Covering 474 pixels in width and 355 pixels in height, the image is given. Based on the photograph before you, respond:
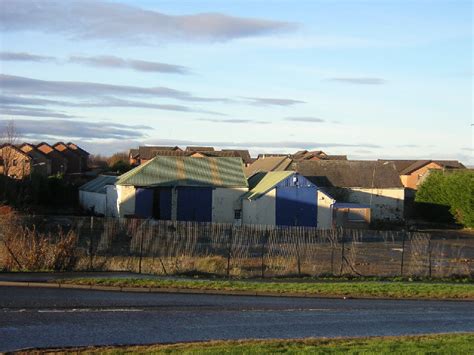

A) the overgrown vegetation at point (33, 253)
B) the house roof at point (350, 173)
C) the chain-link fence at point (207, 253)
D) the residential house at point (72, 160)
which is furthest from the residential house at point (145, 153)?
Answer: the overgrown vegetation at point (33, 253)

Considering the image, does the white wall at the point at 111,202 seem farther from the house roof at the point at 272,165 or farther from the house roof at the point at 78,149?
the house roof at the point at 78,149

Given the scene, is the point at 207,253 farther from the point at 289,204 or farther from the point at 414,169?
the point at 414,169

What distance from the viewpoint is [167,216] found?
5625 cm

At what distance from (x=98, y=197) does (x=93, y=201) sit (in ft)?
6.20

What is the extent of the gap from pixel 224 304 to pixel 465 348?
7262 millimetres

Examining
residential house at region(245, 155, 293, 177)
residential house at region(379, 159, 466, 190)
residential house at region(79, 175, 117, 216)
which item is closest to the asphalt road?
residential house at region(79, 175, 117, 216)

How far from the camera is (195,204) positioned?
57594mm

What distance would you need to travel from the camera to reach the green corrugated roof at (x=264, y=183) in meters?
56.8

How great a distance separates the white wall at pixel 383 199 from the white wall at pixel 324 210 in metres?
12.4

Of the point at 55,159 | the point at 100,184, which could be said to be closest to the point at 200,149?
the point at 55,159

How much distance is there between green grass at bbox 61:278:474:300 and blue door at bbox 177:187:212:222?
3504 cm

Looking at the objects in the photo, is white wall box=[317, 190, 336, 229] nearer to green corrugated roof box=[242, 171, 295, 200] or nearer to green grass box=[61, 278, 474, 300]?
green corrugated roof box=[242, 171, 295, 200]

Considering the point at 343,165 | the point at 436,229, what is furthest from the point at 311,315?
the point at 343,165

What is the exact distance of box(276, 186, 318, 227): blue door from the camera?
186 feet
